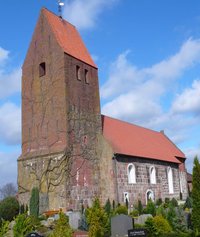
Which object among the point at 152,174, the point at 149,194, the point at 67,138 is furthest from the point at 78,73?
the point at 149,194

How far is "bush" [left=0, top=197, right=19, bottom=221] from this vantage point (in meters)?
21.9

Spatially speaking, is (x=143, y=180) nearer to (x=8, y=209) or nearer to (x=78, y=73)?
(x=78, y=73)

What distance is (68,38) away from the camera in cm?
2908

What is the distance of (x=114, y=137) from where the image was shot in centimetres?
3030

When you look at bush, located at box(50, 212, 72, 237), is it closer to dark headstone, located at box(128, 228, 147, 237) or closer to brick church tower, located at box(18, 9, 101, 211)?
dark headstone, located at box(128, 228, 147, 237)

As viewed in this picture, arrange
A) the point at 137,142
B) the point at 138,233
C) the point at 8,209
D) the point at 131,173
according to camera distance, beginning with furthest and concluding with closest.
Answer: the point at 137,142, the point at 131,173, the point at 8,209, the point at 138,233

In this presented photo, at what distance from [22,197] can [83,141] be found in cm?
612

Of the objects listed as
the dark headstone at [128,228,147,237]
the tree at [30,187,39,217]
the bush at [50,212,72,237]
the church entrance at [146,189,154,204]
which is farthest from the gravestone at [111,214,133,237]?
the church entrance at [146,189,154,204]

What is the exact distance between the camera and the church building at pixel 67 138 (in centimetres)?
2489

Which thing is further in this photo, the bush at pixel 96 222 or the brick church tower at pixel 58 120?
the brick church tower at pixel 58 120

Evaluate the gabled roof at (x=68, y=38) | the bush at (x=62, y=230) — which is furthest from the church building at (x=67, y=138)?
the bush at (x=62, y=230)

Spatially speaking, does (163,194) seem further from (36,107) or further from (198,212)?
(198,212)

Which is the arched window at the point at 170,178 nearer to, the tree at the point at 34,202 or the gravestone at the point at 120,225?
the tree at the point at 34,202

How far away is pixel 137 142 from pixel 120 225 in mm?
17355
